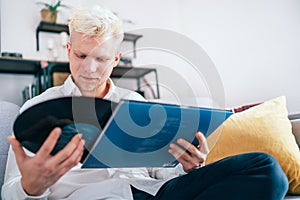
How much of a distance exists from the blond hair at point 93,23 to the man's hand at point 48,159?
0.48m

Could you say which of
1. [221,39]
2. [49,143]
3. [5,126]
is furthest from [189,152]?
[221,39]

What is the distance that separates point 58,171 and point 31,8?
82.3 inches

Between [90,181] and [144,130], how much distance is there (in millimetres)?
323

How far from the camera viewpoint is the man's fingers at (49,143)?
0.64 meters

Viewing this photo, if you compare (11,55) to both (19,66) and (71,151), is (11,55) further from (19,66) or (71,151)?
(71,151)

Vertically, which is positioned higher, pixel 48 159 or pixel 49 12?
pixel 49 12

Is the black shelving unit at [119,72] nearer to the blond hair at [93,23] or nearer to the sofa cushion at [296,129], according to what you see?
the blond hair at [93,23]

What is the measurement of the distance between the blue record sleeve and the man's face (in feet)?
1.16

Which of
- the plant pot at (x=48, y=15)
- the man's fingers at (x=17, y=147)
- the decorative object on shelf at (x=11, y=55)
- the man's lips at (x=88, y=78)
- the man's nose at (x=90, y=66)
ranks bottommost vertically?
the decorative object on shelf at (x=11, y=55)

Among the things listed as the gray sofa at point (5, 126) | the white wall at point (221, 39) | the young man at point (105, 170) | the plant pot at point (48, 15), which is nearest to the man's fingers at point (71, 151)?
the young man at point (105, 170)

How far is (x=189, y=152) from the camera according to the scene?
91cm

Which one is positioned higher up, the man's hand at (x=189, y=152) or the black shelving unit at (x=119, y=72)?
the man's hand at (x=189, y=152)

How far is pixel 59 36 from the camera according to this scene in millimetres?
2588

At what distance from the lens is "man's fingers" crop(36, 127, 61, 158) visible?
64cm
